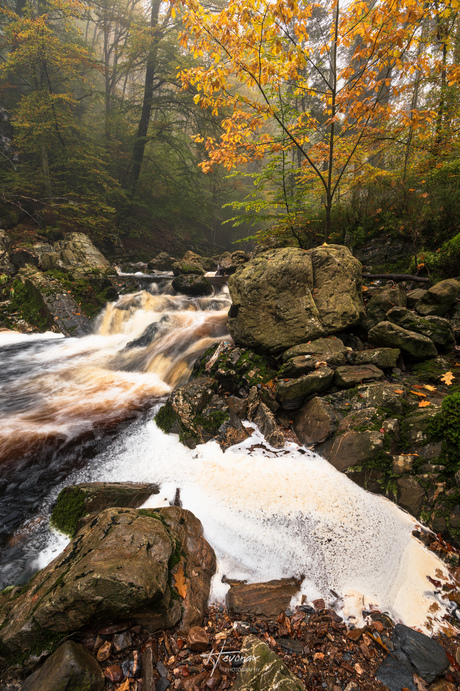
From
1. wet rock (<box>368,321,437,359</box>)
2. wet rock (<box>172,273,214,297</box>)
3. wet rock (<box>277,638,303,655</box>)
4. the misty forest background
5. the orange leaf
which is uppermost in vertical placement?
the misty forest background

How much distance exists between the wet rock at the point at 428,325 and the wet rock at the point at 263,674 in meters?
4.63

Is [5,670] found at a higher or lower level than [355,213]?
lower

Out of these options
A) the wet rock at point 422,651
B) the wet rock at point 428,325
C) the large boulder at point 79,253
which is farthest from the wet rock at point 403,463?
the large boulder at point 79,253

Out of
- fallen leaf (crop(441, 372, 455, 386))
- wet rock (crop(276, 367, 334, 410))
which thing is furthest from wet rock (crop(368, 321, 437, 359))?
wet rock (crop(276, 367, 334, 410))

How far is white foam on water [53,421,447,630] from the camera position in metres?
2.36

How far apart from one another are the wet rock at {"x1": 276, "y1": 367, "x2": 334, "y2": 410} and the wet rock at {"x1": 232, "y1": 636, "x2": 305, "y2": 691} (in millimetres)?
2812

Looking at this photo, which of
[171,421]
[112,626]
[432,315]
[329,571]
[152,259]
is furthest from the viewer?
[152,259]

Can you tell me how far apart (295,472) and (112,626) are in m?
2.31

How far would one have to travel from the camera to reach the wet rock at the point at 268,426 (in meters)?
3.96

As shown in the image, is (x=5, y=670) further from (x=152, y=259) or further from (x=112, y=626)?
(x=152, y=259)

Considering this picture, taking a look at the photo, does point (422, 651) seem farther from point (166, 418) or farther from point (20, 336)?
point (20, 336)

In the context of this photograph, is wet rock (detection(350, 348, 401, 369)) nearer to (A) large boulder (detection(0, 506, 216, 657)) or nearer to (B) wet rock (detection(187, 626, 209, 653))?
(A) large boulder (detection(0, 506, 216, 657))

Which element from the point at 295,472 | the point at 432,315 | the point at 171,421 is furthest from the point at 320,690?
the point at 432,315

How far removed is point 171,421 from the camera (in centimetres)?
461
